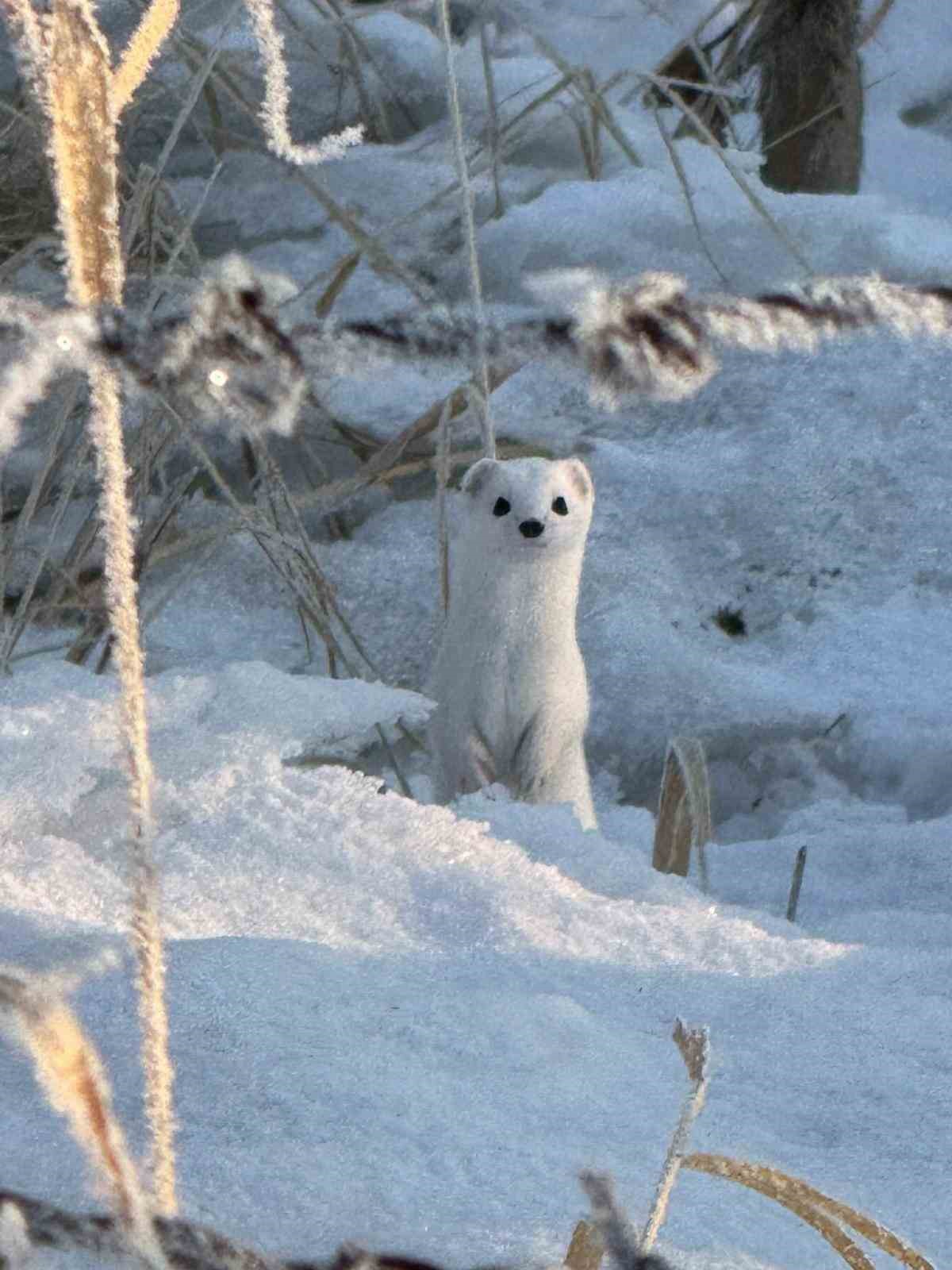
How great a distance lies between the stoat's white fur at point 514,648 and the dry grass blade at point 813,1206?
62.7 inches

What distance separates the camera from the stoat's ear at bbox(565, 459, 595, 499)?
217cm

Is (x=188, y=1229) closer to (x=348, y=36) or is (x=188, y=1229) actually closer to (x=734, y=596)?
(x=734, y=596)

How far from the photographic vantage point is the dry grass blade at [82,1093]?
38 centimetres

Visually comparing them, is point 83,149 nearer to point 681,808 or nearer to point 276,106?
point 276,106

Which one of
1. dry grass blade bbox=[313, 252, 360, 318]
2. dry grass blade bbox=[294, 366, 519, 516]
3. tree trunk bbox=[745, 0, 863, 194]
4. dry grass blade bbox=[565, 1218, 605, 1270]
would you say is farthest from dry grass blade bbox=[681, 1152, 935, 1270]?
tree trunk bbox=[745, 0, 863, 194]

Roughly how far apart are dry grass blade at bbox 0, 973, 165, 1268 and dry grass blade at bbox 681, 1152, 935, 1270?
0.18 meters

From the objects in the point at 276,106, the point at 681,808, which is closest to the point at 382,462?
the point at 681,808

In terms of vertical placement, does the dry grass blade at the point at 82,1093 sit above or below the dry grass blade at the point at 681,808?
above

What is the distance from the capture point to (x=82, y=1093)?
390mm

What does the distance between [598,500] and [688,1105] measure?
2.35m

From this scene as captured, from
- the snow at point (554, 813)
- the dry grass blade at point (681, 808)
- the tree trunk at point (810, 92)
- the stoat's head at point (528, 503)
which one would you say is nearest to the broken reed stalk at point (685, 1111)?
the snow at point (554, 813)

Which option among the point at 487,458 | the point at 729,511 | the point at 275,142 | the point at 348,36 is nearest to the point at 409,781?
the point at 487,458

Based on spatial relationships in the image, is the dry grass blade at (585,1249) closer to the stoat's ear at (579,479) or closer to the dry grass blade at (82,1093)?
the dry grass blade at (82,1093)

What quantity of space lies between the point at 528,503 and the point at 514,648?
0.19 meters
